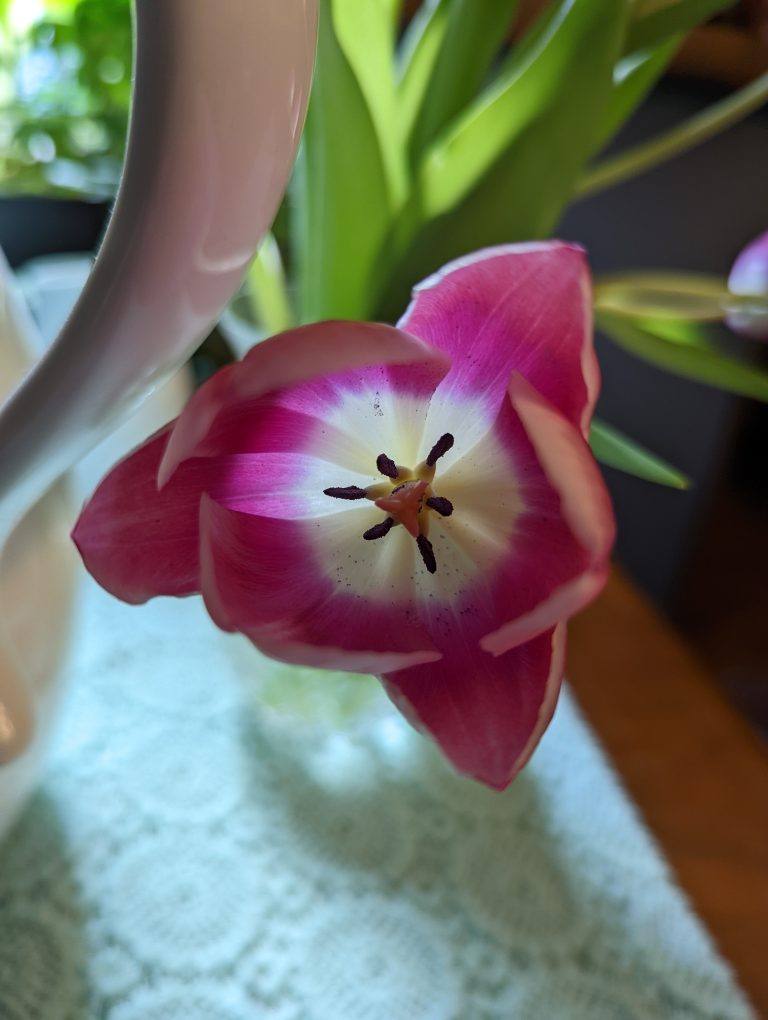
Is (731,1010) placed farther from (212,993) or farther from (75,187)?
(75,187)

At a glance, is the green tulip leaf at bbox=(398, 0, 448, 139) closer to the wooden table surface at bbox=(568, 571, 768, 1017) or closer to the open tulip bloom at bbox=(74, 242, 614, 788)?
the open tulip bloom at bbox=(74, 242, 614, 788)

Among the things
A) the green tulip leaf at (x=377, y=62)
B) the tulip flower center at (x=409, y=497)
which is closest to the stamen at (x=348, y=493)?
the tulip flower center at (x=409, y=497)

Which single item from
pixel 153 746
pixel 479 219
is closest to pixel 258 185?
pixel 479 219

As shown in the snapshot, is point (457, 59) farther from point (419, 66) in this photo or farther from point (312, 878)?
point (312, 878)

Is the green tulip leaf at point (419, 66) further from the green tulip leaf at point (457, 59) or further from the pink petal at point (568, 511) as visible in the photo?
the pink petal at point (568, 511)

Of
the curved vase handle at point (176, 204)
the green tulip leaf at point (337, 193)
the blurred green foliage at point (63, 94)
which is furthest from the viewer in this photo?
the blurred green foliage at point (63, 94)
